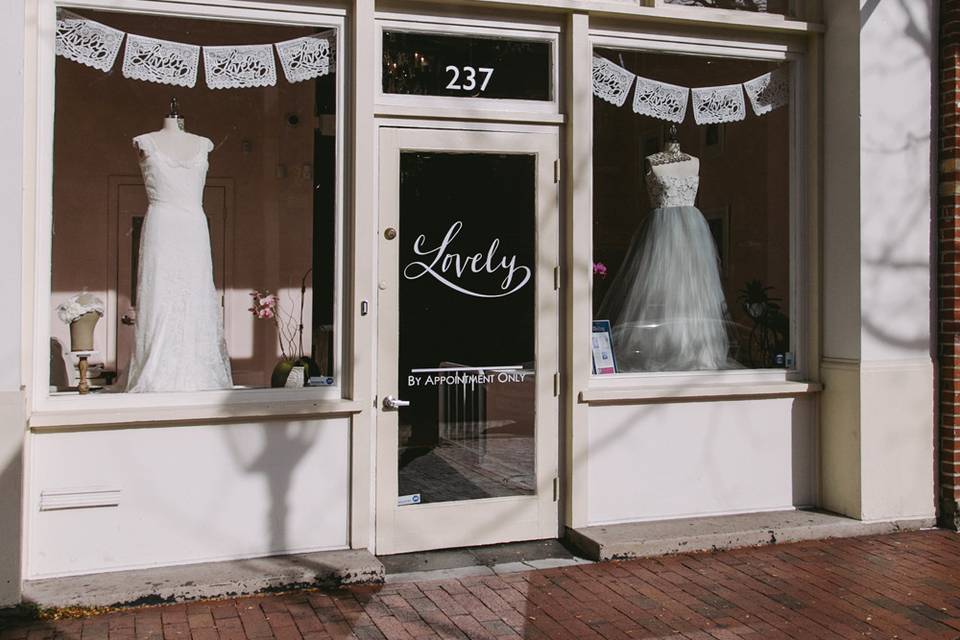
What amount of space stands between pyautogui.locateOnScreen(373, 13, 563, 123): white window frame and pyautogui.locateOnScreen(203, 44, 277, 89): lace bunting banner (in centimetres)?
58

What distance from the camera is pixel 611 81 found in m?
6.09

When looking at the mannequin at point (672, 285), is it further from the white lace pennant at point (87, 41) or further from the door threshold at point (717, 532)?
the white lace pennant at point (87, 41)

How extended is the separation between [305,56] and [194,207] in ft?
3.35

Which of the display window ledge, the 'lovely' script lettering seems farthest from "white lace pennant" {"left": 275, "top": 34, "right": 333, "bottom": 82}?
the display window ledge

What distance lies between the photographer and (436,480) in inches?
223

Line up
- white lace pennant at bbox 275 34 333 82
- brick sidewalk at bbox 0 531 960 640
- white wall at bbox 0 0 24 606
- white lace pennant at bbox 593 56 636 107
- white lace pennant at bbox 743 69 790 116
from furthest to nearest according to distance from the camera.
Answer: white lace pennant at bbox 743 69 790 116
white lace pennant at bbox 593 56 636 107
white lace pennant at bbox 275 34 333 82
white wall at bbox 0 0 24 606
brick sidewalk at bbox 0 531 960 640

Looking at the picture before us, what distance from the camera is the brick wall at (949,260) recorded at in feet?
20.6

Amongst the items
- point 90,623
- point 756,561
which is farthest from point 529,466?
point 90,623

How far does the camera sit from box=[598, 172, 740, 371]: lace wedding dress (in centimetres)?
628

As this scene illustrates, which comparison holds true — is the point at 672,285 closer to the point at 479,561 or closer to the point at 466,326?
the point at 466,326

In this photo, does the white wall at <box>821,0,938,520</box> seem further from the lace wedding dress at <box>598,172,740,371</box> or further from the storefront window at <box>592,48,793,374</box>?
the lace wedding dress at <box>598,172,740,371</box>

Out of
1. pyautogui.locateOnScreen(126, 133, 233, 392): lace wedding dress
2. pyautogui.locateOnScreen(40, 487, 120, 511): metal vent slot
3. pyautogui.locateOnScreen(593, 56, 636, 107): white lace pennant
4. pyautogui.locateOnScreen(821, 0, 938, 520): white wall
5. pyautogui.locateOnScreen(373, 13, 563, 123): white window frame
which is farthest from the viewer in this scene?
pyautogui.locateOnScreen(821, 0, 938, 520): white wall

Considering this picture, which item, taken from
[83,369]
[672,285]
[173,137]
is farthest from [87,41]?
[672,285]

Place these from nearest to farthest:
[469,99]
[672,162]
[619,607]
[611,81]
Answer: [619,607]
[469,99]
[611,81]
[672,162]
